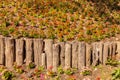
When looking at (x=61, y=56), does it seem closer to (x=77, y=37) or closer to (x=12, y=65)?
(x=12, y=65)

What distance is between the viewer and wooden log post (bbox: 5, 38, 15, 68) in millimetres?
12477

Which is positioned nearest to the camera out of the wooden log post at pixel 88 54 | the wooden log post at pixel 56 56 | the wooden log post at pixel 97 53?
the wooden log post at pixel 56 56

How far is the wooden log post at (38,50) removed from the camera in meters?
12.5

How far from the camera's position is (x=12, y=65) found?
12.8 m

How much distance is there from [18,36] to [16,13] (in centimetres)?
311

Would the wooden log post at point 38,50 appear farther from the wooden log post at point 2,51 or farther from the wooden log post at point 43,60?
the wooden log post at point 2,51

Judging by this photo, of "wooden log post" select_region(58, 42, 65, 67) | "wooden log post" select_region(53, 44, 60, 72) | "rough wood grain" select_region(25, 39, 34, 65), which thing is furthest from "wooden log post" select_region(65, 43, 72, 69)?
"rough wood grain" select_region(25, 39, 34, 65)

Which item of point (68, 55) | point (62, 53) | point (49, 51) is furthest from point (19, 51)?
point (68, 55)

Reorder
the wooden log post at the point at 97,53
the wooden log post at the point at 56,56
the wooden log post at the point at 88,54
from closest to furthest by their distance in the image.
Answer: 1. the wooden log post at the point at 56,56
2. the wooden log post at the point at 88,54
3. the wooden log post at the point at 97,53

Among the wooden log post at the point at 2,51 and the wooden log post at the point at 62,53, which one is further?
the wooden log post at the point at 2,51

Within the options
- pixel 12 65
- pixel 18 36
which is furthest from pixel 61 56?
pixel 18 36

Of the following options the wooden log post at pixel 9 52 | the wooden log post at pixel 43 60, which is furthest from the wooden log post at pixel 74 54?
the wooden log post at pixel 9 52

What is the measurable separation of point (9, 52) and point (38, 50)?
1.15 meters

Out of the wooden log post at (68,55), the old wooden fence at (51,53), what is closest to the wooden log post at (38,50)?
the old wooden fence at (51,53)
